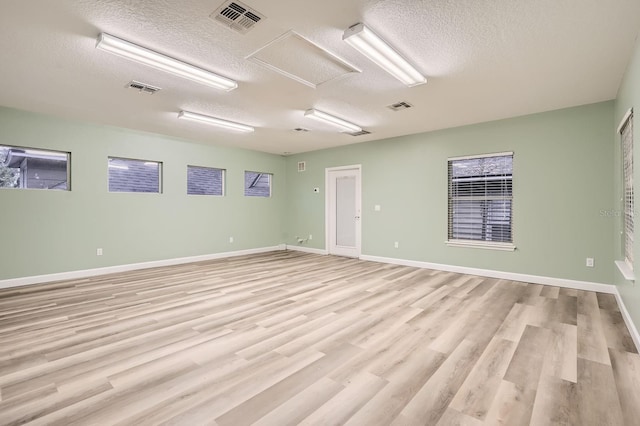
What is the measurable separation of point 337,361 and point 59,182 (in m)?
5.51

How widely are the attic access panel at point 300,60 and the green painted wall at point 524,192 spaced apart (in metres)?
3.24

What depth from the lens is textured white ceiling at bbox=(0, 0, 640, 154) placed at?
228 cm

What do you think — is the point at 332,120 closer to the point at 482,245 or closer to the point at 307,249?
the point at 482,245

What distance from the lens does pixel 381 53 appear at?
2801 millimetres

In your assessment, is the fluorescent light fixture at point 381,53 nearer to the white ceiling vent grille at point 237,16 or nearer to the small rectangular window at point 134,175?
the white ceiling vent grille at point 237,16

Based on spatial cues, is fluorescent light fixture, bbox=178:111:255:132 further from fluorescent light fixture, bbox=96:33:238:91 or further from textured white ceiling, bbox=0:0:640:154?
fluorescent light fixture, bbox=96:33:238:91

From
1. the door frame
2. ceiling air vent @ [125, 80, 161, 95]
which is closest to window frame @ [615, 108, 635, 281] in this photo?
the door frame

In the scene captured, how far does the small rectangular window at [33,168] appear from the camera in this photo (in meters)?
4.61

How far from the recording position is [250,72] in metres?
3.28

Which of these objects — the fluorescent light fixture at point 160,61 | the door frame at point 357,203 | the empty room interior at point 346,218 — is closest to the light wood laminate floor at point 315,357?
the empty room interior at point 346,218

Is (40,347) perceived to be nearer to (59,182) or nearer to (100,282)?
(100,282)

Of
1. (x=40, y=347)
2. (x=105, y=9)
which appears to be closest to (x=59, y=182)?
(x=40, y=347)

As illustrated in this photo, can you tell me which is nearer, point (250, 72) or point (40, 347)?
point (40, 347)

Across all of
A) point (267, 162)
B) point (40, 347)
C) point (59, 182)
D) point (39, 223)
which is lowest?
A: point (40, 347)
